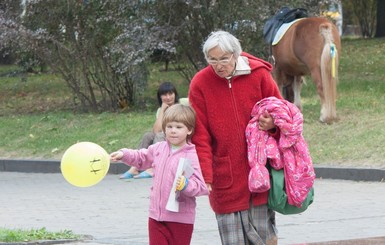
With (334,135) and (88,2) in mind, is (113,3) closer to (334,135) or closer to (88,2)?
(88,2)

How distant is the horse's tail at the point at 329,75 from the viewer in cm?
1579

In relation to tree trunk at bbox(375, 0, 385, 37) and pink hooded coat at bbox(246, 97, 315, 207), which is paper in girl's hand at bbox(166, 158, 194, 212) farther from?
tree trunk at bbox(375, 0, 385, 37)

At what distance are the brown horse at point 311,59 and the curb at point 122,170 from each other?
2.38 m

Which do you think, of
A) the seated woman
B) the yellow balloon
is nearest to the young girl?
the yellow balloon

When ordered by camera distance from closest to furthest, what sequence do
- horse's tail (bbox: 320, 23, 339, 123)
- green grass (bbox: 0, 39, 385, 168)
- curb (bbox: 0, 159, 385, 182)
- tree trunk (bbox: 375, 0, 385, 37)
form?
curb (bbox: 0, 159, 385, 182), green grass (bbox: 0, 39, 385, 168), horse's tail (bbox: 320, 23, 339, 123), tree trunk (bbox: 375, 0, 385, 37)

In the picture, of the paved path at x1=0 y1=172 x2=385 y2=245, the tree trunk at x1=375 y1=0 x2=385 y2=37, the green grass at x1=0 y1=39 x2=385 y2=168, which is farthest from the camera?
the tree trunk at x1=375 y1=0 x2=385 y2=37

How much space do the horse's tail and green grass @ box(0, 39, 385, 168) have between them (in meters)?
0.20

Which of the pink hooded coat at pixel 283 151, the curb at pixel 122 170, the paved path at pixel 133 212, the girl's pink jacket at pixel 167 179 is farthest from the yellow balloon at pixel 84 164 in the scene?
the curb at pixel 122 170

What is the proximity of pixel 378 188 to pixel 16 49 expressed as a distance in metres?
9.54

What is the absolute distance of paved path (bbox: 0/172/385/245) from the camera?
9.55m

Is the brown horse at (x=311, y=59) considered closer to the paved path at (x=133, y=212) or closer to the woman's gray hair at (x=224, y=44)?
the paved path at (x=133, y=212)

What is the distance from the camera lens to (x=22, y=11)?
19938 mm

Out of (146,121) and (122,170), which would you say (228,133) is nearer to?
(122,170)

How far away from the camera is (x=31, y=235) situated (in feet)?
30.4
